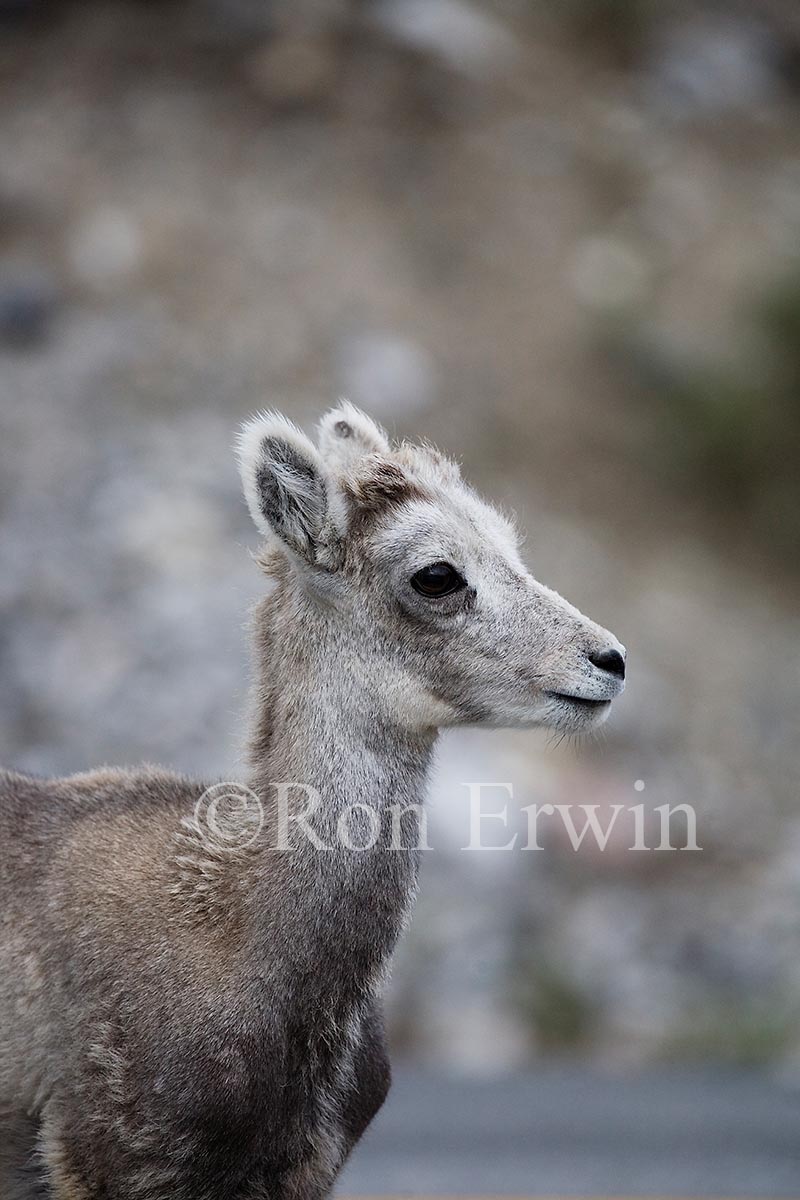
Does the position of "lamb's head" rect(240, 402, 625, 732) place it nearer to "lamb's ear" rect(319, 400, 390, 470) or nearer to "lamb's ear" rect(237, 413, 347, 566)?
"lamb's ear" rect(237, 413, 347, 566)

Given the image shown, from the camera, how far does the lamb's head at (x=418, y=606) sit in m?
5.61

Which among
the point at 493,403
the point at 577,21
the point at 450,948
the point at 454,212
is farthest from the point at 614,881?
the point at 577,21

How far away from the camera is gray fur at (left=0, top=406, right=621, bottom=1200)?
5074 mm

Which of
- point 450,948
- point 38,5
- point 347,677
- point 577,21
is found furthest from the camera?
point 577,21

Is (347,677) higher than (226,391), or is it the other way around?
(226,391)

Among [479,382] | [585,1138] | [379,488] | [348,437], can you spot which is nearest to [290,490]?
[379,488]

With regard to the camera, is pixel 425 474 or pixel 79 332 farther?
pixel 79 332

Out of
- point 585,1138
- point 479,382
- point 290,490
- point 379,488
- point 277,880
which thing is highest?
point 479,382

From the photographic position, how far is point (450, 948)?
1429cm

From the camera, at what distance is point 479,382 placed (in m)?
21.3

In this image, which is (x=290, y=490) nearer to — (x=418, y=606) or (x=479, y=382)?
(x=418, y=606)

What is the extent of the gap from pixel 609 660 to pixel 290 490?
1.30 m

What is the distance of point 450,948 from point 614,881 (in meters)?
2.10

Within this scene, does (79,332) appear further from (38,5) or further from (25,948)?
(25,948)
